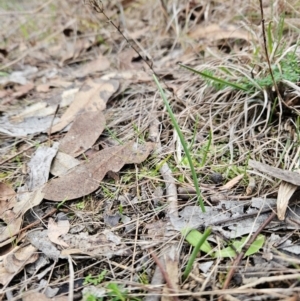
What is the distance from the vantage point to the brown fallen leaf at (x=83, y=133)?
1.38 meters

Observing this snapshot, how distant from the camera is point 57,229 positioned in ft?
3.56

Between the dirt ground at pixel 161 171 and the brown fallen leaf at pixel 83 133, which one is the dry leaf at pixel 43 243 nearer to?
the dirt ground at pixel 161 171

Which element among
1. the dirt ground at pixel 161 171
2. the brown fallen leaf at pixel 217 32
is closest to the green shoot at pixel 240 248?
the dirt ground at pixel 161 171

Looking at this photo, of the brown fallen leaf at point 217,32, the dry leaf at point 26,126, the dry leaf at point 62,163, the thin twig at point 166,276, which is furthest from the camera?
the brown fallen leaf at point 217,32

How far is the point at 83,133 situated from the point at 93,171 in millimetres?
242

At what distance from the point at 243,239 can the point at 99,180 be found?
1.57ft

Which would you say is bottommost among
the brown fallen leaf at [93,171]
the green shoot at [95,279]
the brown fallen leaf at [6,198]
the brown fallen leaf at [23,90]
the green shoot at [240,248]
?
the green shoot at [240,248]

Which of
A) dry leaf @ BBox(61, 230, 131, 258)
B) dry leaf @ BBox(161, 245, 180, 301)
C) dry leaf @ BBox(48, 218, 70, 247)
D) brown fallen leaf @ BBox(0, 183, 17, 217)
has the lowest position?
dry leaf @ BBox(161, 245, 180, 301)

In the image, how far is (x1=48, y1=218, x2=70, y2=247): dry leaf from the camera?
40.9 inches

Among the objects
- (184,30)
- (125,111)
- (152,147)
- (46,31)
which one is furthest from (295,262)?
(46,31)

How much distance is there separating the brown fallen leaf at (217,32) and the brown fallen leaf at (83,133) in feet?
2.50

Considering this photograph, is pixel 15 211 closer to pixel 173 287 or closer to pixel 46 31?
pixel 173 287

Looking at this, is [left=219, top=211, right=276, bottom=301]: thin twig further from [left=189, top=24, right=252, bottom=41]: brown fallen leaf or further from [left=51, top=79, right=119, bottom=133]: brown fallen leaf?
[left=189, top=24, right=252, bottom=41]: brown fallen leaf

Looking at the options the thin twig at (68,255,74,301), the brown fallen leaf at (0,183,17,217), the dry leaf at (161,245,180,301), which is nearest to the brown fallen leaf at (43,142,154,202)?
the brown fallen leaf at (0,183,17,217)
